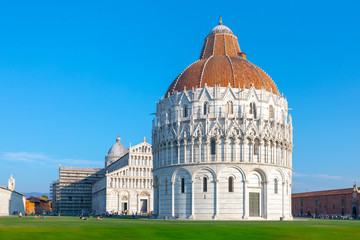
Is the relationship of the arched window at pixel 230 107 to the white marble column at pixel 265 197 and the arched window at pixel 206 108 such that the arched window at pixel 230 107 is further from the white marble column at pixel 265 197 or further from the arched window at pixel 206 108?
the white marble column at pixel 265 197

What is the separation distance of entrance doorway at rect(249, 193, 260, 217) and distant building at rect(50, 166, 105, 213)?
3693 inches

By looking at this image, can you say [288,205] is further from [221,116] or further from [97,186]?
[97,186]

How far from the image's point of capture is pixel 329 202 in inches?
4328

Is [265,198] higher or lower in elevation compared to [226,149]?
lower

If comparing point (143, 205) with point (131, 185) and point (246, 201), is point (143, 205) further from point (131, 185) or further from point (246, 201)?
point (246, 201)

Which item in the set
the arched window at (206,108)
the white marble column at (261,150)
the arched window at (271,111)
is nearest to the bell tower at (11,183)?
the arched window at (206,108)

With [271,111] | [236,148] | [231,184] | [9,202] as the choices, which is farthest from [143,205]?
[236,148]

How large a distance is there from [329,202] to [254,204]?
177ft

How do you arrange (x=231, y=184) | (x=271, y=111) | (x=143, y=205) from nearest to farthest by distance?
(x=231, y=184)
(x=271, y=111)
(x=143, y=205)

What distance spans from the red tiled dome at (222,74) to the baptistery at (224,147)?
148 millimetres

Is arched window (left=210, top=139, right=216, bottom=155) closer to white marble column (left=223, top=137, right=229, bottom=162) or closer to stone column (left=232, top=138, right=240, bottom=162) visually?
white marble column (left=223, top=137, right=229, bottom=162)

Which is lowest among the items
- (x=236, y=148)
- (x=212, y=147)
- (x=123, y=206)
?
(x=123, y=206)

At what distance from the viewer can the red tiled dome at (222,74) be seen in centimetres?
6669

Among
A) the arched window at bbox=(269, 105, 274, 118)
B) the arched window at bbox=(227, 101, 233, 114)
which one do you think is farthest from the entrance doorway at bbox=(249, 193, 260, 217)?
the arched window at bbox=(227, 101, 233, 114)
